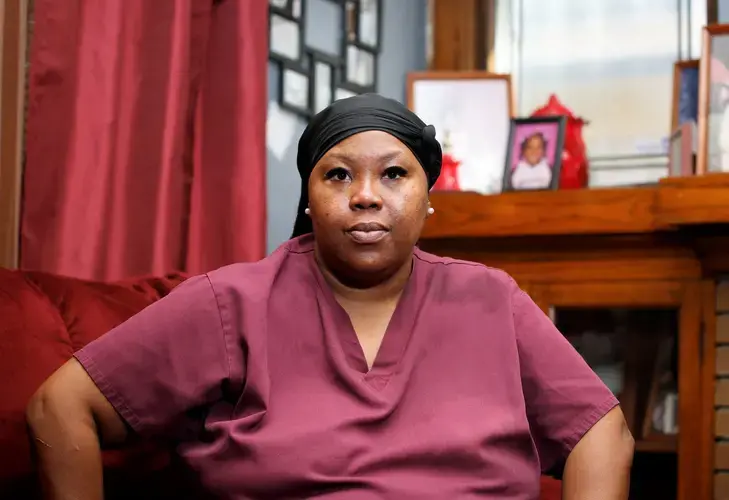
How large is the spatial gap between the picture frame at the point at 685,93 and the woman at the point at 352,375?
1593 mm

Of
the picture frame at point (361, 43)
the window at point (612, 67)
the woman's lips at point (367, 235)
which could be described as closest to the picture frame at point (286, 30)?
the picture frame at point (361, 43)

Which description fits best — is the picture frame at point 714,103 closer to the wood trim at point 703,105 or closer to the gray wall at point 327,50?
the wood trim at point 703,105

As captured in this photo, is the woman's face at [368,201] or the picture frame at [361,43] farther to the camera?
the picture frame at [361,43]

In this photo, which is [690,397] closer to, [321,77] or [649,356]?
[649,356]

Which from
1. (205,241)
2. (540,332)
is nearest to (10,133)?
(205,241)

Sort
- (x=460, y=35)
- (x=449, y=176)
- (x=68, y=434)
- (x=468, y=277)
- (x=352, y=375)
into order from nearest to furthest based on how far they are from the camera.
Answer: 1. (x=68, y=434)
2. (x=352, y=375)
3. (x=468, y=277)
4. (x=449, y=176)
5. (x=460, y=35)

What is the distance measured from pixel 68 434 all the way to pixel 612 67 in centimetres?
230

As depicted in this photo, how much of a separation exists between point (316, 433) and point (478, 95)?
6.23ft

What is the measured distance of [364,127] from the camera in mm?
1134

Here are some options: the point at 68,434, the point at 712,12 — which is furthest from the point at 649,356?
the point at 68,434

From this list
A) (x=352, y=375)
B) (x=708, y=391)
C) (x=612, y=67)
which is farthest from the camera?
(x=612, y=67)

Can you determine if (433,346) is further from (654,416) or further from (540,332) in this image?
(654,416)

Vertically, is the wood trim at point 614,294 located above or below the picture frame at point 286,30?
below

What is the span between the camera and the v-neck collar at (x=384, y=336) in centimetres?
113
